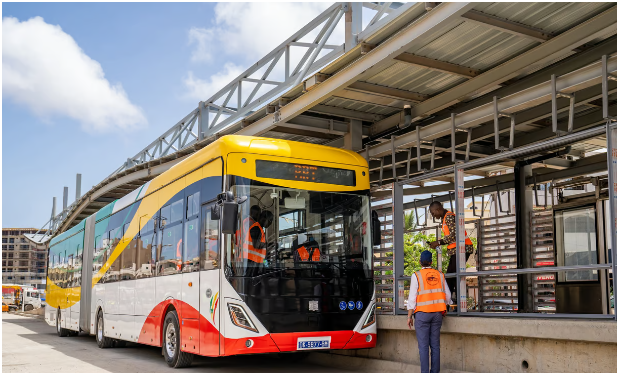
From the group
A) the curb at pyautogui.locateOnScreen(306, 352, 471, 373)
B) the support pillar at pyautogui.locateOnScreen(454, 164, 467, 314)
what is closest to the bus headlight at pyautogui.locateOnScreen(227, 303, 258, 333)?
the curb at pyautogui.locateOnScreen(306, 352, 471, 373)

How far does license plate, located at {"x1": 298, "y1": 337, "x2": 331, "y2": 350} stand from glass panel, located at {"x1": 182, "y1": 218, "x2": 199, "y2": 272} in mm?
2015

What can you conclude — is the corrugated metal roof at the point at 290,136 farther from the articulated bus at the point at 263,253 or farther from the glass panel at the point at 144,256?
the glass panel at the point at 144,256

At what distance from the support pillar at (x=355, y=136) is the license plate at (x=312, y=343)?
166 inches

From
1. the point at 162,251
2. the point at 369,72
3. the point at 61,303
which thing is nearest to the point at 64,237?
the point at 61,303

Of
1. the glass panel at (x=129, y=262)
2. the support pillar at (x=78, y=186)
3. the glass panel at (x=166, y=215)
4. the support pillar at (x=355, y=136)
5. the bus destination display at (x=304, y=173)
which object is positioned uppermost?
the support pillar at (x=78, y=186)

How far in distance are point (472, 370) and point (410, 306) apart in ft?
3.91

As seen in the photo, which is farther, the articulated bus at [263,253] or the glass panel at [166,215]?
the glass panel at [166,215]

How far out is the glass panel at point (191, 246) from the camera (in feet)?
33.7

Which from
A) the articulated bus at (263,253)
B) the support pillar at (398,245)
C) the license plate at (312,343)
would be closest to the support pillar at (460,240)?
the support pillar at (398,245)

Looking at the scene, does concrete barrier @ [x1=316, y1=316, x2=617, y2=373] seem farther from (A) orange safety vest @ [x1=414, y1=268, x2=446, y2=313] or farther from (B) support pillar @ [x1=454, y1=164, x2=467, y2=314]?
(B) support pillar @ [x1=454, y1=164, x2=467, y2=314]

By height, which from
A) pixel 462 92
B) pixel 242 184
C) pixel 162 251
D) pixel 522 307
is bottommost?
pixel 522 307

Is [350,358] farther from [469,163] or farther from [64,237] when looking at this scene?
[64,237]

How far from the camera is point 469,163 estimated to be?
9.66 meters

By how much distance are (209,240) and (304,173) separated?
177 centimetres
